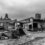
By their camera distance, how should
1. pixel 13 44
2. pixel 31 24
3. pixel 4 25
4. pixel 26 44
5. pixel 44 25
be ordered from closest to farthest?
pixel 26 44 → pixel 13 44 → pixel 4 25 → pixel 31 24 → pixel 44 25

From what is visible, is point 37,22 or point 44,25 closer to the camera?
point 37,22

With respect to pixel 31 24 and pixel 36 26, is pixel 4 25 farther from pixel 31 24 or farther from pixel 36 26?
pixel 36 26

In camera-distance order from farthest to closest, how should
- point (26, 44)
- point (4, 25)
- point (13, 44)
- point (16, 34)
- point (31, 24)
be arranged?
point (31, 24) → point (4, 25) → point (16, 34) → point (13, 44) → point (26, 44)

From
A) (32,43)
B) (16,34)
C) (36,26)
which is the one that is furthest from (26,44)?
(36,26)

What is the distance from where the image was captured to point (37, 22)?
44.6 feet

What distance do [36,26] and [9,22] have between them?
4.52 metres

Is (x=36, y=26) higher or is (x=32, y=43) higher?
(x=36, y=26)

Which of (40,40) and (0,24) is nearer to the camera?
(40,40)

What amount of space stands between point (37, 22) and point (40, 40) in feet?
25.7

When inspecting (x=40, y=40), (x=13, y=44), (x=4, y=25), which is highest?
(x=4, y=25)

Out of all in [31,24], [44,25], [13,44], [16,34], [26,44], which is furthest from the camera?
[44,25]

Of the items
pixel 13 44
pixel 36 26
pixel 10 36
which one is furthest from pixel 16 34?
pixel 36 26

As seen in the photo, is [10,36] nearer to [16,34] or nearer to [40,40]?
[16,34]

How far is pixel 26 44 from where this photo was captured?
18.9 ft
